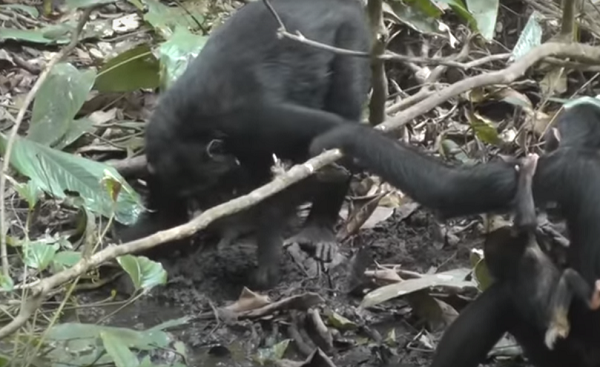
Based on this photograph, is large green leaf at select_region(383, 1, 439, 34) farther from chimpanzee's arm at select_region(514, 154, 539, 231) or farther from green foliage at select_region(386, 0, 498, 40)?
chimpanzee's arm at select_region(514, 154, 539, 231)

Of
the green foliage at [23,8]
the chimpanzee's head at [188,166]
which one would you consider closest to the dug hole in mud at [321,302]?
the chimpanzee's head at [188,166]

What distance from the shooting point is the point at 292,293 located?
4379 mm

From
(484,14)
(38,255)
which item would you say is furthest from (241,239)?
(38,255)

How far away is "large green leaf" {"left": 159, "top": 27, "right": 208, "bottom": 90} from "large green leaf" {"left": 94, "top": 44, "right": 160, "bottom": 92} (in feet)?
0.57

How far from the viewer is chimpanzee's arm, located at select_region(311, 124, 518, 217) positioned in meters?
3.12

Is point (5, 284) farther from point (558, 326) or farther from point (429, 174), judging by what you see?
point (558, 326)

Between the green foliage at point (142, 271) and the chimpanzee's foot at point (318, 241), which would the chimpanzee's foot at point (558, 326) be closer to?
the green foliage at point (142, 271)

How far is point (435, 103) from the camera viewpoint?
3.46 meters

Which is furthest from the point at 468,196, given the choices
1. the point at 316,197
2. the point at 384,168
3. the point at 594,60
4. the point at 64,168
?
the point at 316,197

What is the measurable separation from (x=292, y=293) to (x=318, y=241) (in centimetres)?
40

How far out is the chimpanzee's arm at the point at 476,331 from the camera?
330 centimetres

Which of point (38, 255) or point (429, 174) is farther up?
point (429, 174)

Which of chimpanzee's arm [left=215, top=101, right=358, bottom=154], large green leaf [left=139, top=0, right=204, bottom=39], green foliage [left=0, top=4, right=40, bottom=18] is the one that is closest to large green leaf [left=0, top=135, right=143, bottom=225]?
chimpanzee's arm [left=215, top=101, right=358, bottom=154]

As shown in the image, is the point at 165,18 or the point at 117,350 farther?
the point at 165,18
